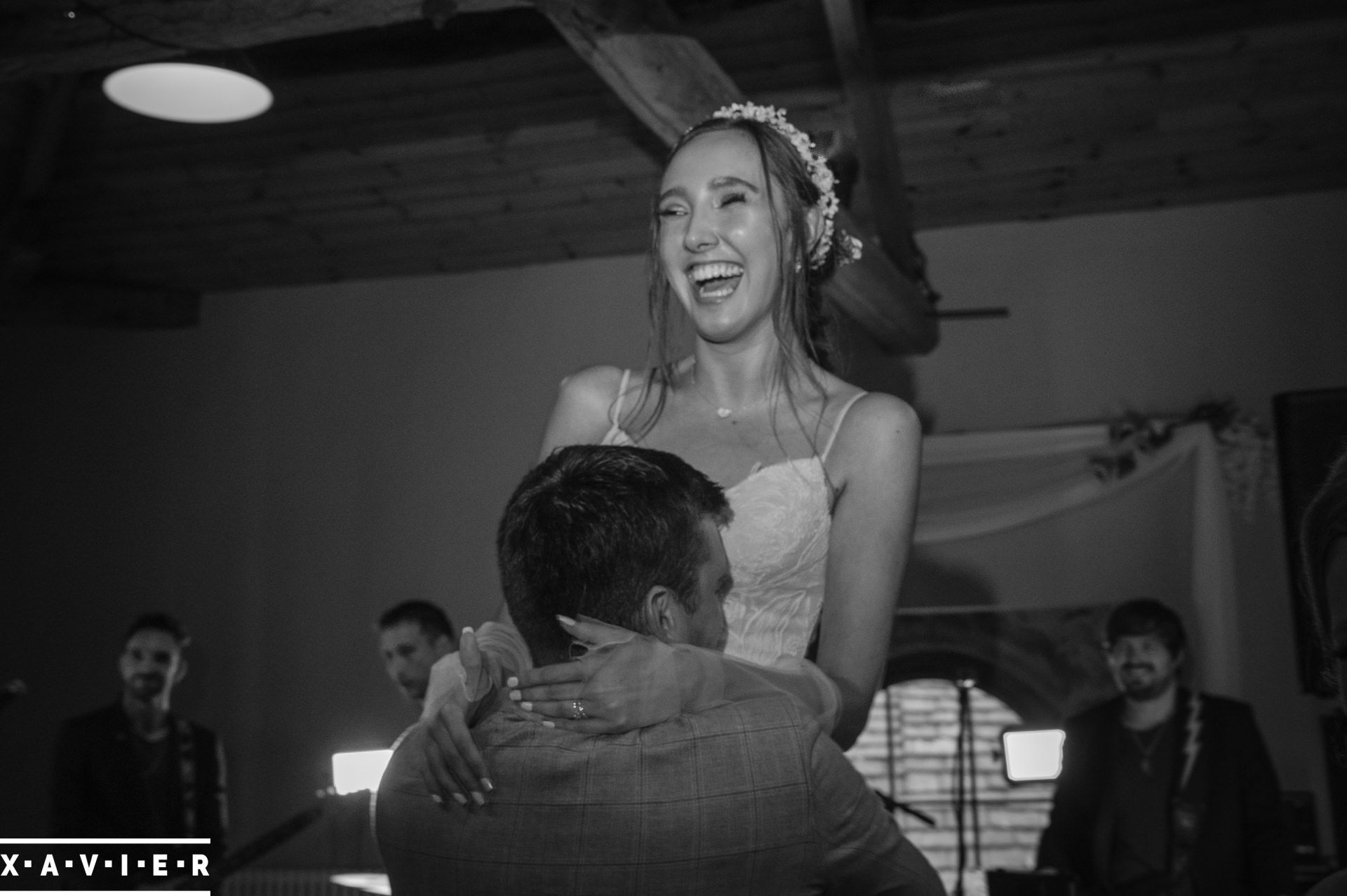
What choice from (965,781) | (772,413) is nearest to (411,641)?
(965,781)

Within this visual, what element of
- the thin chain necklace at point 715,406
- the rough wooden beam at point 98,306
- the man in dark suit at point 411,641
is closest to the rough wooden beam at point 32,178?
the rough wooden beam at point 98,306

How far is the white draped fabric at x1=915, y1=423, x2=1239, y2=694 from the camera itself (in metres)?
6.19

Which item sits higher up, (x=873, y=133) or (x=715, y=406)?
(x=873, y=133)

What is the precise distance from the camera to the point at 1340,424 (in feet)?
10.9

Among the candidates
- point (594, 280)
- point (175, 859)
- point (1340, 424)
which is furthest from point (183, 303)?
point (1340, 424)

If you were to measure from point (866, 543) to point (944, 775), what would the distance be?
439 cm

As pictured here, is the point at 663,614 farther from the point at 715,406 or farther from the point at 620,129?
Result: the point at 620,129

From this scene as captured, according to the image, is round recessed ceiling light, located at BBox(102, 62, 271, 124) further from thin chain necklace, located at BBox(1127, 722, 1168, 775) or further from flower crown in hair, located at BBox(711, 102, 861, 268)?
thin chain necklace, located at BBox(1127, 722, 1168, 775)

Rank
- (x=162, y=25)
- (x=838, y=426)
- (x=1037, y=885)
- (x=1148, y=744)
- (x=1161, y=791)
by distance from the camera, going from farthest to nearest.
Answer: (x=1148, y=744) < (x=1161, y=791) < (x=1037, y=885) < (x=162, y=25) < (x=838, y=426)

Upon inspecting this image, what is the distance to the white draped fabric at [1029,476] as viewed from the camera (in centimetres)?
619

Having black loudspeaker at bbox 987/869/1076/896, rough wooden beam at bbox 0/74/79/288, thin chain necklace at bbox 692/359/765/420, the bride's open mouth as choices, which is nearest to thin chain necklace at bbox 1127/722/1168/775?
black loudspeaker at bbox 987/869/1076/896

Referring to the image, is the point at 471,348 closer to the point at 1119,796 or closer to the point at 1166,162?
the point at 1166,162

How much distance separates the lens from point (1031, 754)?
16.6ft

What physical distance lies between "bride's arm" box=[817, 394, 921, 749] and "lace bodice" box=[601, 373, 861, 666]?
0.12 feet
